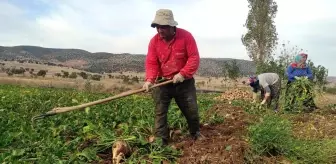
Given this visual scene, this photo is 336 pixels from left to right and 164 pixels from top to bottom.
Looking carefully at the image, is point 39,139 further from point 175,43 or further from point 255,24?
point 255,24

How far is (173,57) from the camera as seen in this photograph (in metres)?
5.56

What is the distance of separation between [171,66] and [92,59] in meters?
69.9

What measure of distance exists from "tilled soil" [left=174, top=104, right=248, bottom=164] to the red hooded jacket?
88 centimetres

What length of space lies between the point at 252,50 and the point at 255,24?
2.05m

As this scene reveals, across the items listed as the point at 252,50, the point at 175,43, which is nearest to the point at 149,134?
the point at 175,43

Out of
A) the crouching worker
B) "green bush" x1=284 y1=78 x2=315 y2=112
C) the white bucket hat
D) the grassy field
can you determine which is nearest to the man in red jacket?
the white bucket hat

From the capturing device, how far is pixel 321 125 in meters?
7.11

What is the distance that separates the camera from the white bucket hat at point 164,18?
17.4ft

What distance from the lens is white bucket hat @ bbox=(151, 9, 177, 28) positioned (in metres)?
5.30

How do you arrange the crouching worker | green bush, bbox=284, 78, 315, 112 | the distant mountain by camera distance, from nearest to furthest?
green bush, bbox=284, 78, 315, 112 < the crouching worker < the distant mountain

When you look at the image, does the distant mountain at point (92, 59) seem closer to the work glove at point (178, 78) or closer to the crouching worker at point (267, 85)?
the crouching worker at point (267, 85)

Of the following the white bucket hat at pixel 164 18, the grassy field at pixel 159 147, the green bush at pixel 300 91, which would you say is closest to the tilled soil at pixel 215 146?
the grassy field at pixel 159 147

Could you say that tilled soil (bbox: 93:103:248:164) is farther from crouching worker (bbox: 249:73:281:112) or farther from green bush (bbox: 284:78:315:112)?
crouching worker (bbox: 249:73:281:112)

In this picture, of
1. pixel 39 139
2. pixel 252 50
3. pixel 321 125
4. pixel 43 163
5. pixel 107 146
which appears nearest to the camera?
pixel 43 163
